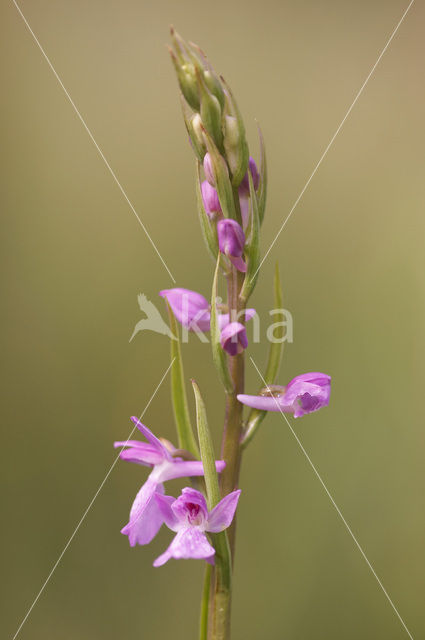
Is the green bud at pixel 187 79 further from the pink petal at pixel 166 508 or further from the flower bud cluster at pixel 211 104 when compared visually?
the pink petal at pixel 166 508

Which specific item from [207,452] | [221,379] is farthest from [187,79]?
[207,452]

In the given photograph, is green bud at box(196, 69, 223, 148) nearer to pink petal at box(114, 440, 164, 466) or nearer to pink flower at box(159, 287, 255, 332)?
pink flower at box(159, 287, 255, 332)

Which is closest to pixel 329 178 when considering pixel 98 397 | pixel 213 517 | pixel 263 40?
pixel 263 40

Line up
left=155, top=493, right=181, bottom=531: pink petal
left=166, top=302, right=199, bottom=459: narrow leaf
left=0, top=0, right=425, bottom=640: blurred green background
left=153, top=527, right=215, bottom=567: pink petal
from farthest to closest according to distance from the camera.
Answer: left=0, top=0, right=425, bottom=640: blurred green background, left=166, top=302, right=199, bottom=459: narrow leaf, left=155, top=493, right=181, bottom=531: pink petal, left=153, top=527, right=215, bottom=567: pink petal

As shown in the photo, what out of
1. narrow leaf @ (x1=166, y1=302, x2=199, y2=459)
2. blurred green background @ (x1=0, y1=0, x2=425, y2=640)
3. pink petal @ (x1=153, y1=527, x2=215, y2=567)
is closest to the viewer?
pink petal @ (x1=153, y1=527, x2=215, y2=567)

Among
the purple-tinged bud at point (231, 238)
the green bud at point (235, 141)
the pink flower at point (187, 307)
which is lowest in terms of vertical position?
the pink flower at point (187, 307)

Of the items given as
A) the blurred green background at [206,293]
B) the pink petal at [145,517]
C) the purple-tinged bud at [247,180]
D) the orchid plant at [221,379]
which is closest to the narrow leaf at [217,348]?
the orchid plant at [221,379]

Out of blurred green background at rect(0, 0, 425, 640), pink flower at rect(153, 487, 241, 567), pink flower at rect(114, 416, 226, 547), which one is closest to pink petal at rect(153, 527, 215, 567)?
pink flower at rect(153, 487, 241, 567)
